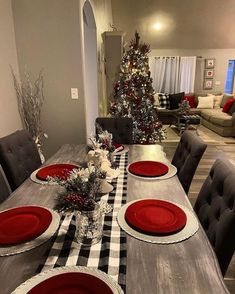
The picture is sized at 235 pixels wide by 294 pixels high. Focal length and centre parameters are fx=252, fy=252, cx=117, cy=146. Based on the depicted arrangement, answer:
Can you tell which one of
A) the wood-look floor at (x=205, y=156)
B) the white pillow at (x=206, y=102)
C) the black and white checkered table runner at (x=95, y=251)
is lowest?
the wood-look floor at (x=205, y=156)

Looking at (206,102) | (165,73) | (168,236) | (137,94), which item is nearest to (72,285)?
(168,236)

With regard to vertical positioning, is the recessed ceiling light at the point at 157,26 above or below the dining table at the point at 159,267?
above

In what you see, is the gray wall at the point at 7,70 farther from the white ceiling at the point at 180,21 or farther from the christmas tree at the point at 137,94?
the white ceiling at the point at 180,21

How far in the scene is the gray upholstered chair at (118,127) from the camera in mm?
2670

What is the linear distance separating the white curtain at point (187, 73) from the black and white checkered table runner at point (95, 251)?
7.60m

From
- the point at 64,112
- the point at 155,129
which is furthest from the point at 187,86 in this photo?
the point at 64,112

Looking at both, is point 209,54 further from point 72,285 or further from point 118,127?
point 72,285

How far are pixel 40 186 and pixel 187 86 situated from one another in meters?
7.51

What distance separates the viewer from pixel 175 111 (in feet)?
24.0

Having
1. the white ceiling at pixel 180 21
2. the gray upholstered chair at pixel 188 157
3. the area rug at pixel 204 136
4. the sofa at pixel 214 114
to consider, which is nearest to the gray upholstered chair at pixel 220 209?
the gray upholstered chair at pixel 188 157

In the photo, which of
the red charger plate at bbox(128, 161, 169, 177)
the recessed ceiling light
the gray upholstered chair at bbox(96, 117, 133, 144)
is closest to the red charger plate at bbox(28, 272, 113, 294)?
the red charger plate at bbox(128, 161, 169, 177)

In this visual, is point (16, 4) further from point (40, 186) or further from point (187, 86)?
point (187, 86)

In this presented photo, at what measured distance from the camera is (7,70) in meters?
2.66

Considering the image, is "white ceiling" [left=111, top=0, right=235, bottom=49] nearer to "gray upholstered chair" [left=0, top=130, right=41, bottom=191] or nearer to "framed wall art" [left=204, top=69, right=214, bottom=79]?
"framed wall art" [left=204, top=69, right=214, bottom=79]
